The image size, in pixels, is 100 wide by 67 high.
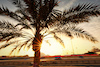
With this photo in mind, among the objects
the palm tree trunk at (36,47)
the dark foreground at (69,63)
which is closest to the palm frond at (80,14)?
the palm tree trunk at (36,47)

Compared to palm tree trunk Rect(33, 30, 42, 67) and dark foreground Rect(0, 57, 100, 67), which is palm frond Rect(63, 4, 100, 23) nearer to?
palm tree trunk Rect(33, 30, 42, 67)

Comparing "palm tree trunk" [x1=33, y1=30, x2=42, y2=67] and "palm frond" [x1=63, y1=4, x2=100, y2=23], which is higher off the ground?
"palm frond" [x1=63, y1=4, x2=100, y2=23]

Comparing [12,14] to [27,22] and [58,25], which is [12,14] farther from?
[58,25]

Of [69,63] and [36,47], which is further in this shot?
[69,63]

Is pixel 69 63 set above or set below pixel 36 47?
below

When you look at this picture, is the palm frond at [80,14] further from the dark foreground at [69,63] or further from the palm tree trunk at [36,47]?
the dark foreground at [69,63]

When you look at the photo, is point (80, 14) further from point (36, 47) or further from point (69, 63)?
point (69, 63)

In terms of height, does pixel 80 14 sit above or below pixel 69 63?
above

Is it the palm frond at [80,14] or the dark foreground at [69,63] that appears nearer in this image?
the palm frond at [80,14]

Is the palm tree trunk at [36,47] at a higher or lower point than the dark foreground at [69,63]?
higher

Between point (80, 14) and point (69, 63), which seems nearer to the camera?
point (80, 14)

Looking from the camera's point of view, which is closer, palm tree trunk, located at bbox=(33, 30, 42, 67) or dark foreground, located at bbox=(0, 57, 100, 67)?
palm tree trunk, located at bbox=(33, 30, 42, 67)

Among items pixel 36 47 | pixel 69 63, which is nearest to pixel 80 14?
pixel 36 47

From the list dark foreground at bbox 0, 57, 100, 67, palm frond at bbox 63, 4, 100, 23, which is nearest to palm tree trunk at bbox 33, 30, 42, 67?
palm frond at bbox 63, 4, 100, 23
